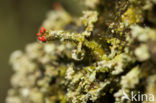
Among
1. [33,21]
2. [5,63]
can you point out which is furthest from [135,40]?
[5,63]

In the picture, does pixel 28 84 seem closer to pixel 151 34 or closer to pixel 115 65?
pixel 115 65

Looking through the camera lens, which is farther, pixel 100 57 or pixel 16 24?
pixel 16 24

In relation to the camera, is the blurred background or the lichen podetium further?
the blurred background

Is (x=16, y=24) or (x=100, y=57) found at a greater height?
(x=16, y=24)

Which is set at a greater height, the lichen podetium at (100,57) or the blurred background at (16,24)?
the blurred background at (16,24)

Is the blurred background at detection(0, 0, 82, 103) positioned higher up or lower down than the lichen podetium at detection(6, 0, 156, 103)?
higher up
